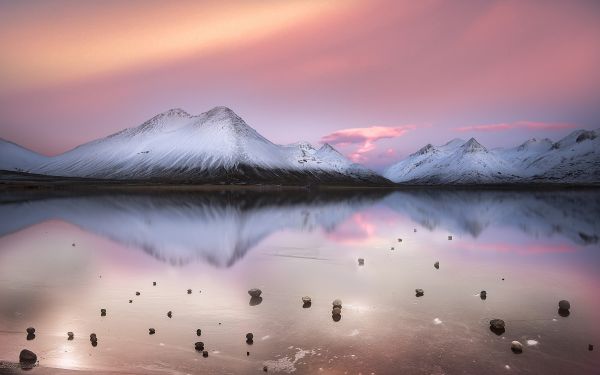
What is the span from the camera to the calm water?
61.9 feet

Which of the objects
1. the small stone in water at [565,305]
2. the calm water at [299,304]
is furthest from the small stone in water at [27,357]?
the small stone in water at [565,305]

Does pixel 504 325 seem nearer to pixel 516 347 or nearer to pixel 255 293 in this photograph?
pixel 516 347

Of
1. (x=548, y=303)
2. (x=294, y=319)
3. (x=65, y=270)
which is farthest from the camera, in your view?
(x=65, y=270)

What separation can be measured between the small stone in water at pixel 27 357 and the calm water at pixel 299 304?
61 cm

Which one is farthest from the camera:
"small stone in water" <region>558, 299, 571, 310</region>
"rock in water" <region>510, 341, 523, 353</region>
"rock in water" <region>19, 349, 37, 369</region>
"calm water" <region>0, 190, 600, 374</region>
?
"small stone in water" <region>558, 299, 571, 310</region>

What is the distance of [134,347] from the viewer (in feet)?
65.7

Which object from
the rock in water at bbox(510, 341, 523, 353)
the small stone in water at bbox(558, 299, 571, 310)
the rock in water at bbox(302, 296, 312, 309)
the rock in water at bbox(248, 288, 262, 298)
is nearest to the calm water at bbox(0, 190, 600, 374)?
the rock in water at bbox(510, 341, 523, 353)

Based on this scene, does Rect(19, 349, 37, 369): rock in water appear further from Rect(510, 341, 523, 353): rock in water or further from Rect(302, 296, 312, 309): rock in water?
Rect(510, 341, 523, 353): rock in water

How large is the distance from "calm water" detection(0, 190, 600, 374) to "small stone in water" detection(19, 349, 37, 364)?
0.61 m

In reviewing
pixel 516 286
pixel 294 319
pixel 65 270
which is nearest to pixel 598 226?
pixel 516 286

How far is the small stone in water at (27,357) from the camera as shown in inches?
707

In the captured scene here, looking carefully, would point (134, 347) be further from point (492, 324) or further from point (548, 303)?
point (548, 303)

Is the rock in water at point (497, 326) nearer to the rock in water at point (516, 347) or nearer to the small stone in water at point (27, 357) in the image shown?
the rock in water at point (516, 347)

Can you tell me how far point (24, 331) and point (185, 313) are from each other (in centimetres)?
798
